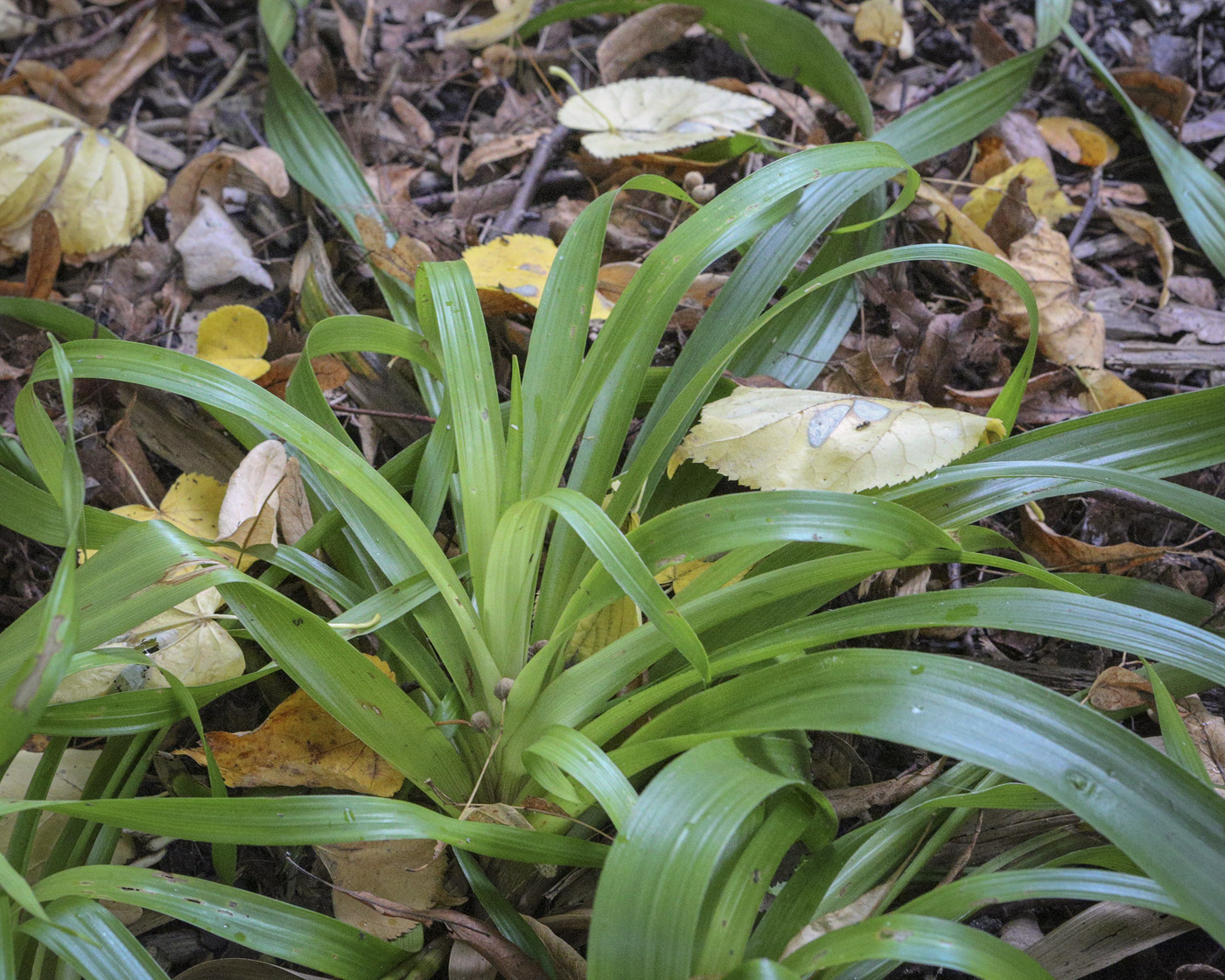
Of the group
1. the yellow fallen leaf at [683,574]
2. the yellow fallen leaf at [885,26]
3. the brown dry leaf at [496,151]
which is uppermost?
the yellow fallen leaf at [885,26]

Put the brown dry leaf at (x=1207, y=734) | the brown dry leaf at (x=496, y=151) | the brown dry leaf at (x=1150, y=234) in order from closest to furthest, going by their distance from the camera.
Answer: the brown dry leaf at (x=1207, y=734) < the brown dry leaf at (x=1150, y=234) < the brown dry leaf at (x=496, y=151)

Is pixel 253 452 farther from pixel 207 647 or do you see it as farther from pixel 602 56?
pixel 602 56

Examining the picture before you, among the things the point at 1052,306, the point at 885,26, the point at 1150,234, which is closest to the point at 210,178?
the point at 885,26

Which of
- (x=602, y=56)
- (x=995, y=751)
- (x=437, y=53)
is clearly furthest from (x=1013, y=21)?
(x=995, y=751)

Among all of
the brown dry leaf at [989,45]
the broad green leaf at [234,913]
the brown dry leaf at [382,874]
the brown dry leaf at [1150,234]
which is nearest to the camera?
the broad green leaf at [234,913]

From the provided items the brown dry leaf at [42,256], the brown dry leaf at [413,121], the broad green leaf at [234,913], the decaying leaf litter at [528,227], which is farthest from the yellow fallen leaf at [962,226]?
the brown dry leaf at [42,256]

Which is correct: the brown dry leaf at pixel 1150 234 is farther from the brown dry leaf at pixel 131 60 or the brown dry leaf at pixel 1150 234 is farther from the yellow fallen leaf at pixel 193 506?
the brown dry leaf at pixel 131 60

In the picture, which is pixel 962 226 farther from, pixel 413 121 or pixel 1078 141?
pixel 413 121
